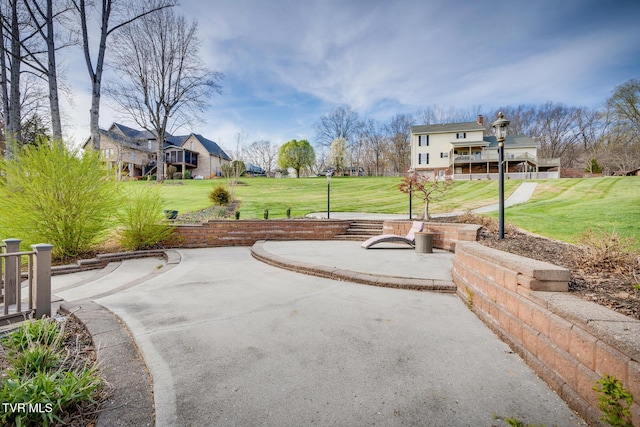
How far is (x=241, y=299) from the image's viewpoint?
163 inches

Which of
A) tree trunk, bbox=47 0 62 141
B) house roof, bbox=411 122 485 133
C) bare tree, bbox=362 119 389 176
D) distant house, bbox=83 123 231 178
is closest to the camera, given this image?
tree trunk, bbox=47 0 62 141

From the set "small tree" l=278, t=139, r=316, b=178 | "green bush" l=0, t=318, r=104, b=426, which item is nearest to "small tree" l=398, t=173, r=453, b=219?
"green bush" l=0, t=318, r=104, b=426

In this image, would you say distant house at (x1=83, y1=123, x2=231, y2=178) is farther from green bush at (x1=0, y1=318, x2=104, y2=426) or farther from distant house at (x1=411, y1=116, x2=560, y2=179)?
green bush at (x1=0, y1=318, x2=104, y2=426)

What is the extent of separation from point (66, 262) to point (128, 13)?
427 inches

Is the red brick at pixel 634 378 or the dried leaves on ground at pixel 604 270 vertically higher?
the dried leaves on ground at pixel 604 270

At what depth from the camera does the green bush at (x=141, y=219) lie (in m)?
8.10

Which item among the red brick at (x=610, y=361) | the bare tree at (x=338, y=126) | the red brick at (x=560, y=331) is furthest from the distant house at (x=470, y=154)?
the red brick at (x=610, y=361)

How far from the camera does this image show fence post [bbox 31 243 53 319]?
3340 millimetres

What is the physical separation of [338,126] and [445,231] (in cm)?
4280

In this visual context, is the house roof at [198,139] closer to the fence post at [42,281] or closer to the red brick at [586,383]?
the fence post at [42,281]

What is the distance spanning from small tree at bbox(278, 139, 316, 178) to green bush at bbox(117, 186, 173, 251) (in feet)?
122

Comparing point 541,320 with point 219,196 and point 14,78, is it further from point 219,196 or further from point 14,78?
point 14,78

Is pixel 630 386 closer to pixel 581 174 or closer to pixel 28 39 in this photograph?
pixel 28 39

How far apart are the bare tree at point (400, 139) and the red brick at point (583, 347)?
45.2 metres
